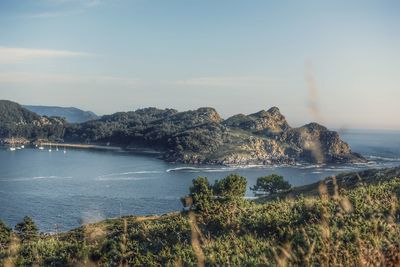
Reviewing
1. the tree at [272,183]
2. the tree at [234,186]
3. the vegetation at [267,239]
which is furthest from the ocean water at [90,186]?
the vegetation at [267,239]

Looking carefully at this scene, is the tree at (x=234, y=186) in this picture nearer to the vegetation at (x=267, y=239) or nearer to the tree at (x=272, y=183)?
the tree at (x=272, y=183)

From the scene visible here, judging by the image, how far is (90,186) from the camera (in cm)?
12088

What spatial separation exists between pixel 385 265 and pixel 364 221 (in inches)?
163

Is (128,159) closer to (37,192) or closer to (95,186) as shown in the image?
(95,186)

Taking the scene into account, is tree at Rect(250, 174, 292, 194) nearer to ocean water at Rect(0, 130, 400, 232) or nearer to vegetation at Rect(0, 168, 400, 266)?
ocean water at Rect(0, 130, 400, 232)

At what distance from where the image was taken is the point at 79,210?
89.2 meters

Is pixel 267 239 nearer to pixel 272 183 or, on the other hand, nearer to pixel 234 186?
pixel 234 186

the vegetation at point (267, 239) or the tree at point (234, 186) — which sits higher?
the vegetation at point (267, 239)

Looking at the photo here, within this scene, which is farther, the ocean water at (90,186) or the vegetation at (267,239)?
the ocean water at (90,186)


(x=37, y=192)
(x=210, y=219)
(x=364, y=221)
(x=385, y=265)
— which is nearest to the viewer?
(x=385, y=265)

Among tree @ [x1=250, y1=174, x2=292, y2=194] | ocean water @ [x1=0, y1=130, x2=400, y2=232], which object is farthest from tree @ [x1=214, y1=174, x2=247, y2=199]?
tree @ [x1=250, y1=174, x2=292, y2=194]

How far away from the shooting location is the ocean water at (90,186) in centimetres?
8646

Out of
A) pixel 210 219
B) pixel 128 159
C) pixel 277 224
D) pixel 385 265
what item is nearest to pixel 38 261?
pixel 210 219

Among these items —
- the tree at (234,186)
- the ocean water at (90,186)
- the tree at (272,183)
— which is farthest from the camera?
the tree at (272,183)
